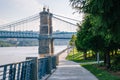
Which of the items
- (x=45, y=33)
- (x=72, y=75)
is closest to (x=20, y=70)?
(x=72, y=75)

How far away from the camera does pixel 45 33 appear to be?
110 metres

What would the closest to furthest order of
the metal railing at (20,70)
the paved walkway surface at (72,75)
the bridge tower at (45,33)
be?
1. the metal railing at (20,70)
2. the paved walkway surface at (72,75)
3. the bridge tower at (45,33)

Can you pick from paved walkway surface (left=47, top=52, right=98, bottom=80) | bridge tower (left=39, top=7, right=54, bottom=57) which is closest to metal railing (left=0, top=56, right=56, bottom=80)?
paved walkway surface (left=47, top=52, right=98, bottom=80)

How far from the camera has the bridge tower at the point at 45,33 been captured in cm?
10422

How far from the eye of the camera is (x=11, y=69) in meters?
10.8

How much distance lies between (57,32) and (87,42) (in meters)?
92.7

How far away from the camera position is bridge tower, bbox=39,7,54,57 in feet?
342

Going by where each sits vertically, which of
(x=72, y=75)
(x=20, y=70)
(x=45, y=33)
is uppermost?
(x=45, y=33)

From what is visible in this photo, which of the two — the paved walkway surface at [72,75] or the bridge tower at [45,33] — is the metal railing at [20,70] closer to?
the paved walkway surface at [72,75]

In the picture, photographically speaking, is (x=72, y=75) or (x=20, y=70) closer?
(x=20, y=70)

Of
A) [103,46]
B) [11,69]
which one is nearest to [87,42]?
[103,46]

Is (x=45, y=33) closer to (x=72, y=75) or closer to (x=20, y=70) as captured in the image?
(x=72, y=75)

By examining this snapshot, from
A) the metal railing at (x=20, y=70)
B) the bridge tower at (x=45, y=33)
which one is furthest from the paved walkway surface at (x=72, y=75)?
the bridge tower at (x=45, y=33)

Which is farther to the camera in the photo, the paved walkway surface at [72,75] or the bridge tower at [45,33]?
the bridge tower at [45,33]
